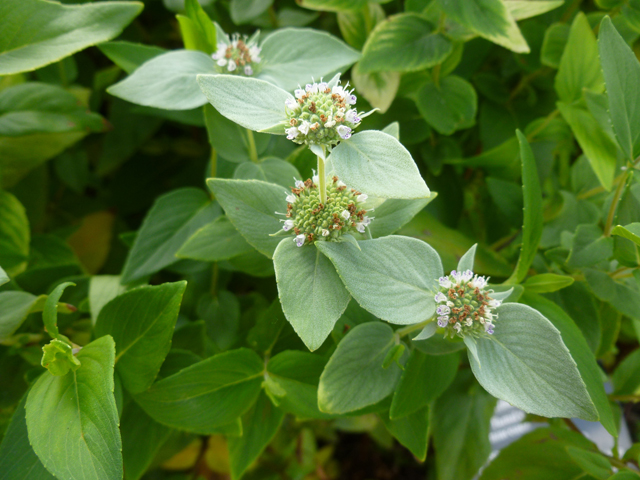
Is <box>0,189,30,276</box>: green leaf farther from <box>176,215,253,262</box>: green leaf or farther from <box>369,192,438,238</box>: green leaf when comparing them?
<box>369,192,438,238</box>: green leaf

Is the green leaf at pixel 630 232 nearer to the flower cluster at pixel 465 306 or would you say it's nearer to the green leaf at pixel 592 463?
the flower cluster at pixel 465 306

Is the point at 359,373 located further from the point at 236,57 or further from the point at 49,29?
the point at 49,29

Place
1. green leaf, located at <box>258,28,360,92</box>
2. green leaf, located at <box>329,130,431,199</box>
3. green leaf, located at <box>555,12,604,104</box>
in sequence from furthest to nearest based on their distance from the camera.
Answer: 1. green leaf, located at <box>555,12,604,104</box>
2. green leaf, located at <box>258,28,360,92</box>
3. green leaf, located at <box>329,130,431,199</box>

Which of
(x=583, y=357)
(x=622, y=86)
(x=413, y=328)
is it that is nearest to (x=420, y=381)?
(x=413, y=328)

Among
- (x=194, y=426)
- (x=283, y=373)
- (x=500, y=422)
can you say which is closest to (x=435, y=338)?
(x=283, y=373)

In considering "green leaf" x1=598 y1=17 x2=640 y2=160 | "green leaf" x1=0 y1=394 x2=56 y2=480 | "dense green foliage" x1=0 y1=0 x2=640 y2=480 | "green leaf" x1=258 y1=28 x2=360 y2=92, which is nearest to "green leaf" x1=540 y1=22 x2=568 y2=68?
"dense green foliage" x1=0 y1=0 x2=640 y2=480

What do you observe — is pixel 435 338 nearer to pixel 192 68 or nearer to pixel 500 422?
pixel 192 68
